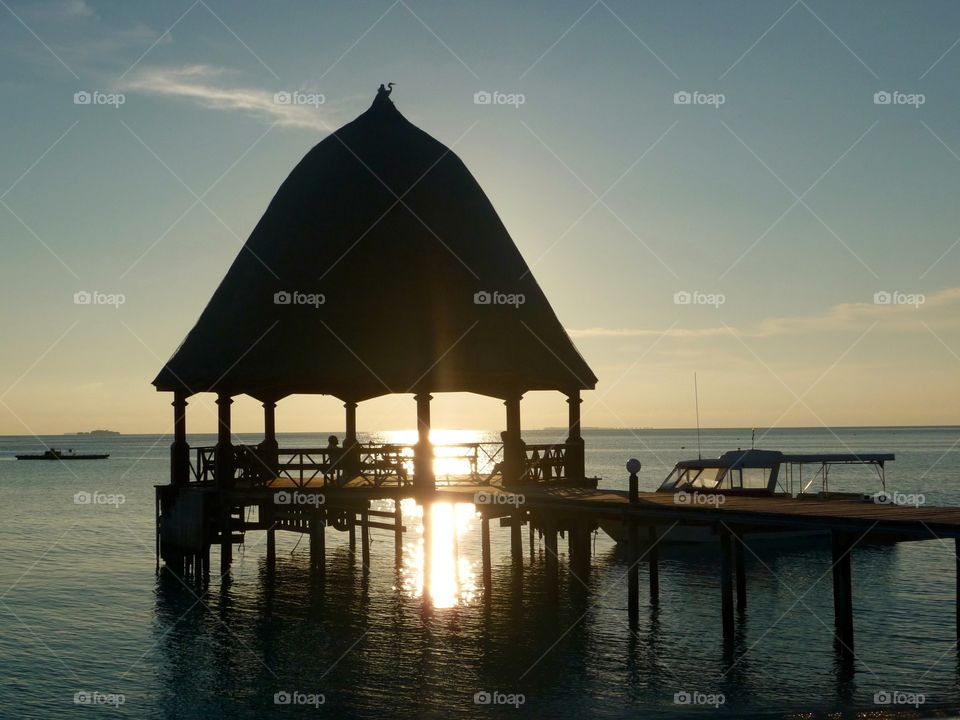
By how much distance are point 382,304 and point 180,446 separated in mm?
7949

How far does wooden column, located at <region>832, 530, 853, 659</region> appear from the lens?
68.3ft

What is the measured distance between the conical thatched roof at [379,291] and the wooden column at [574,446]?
0.58 meters

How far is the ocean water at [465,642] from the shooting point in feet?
63.9

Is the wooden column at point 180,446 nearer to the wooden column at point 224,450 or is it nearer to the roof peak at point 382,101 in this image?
the wooden column at point 224,450

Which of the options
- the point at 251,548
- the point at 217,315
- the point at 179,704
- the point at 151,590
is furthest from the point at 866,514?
the point at 251,548

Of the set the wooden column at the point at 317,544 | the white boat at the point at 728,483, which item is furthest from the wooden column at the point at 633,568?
the white boat at the point at 728,483

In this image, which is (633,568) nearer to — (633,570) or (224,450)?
(633,570)

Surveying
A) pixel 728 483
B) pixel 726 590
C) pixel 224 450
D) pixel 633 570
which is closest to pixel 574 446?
pixel 633 570

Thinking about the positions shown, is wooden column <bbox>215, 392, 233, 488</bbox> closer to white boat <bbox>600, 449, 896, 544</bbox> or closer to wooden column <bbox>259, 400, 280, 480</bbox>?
wooden column <bbox>259, 400, 280, 480</bbox>

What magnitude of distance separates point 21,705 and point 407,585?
47.8 feet

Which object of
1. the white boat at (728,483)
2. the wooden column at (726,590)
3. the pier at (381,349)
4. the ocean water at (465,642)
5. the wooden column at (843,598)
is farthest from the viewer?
the white boat at (728,483)

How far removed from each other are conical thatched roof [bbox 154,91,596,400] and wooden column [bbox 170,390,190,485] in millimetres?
614

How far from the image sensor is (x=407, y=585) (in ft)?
109

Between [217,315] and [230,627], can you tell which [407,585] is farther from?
[217,315]
